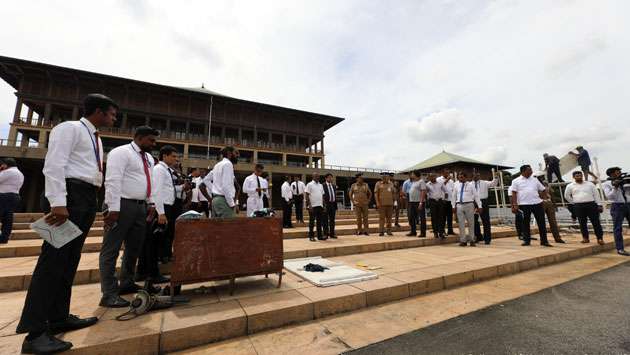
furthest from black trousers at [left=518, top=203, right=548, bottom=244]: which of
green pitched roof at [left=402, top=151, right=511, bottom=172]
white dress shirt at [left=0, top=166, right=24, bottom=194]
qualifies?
green pitched roof at [left=402, top=151, right=511, bottom=172]

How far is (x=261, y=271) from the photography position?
294 cm

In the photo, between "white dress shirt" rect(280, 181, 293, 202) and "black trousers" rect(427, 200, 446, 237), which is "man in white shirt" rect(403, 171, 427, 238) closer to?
"black trousers" rect(427, 200, 446, 237)

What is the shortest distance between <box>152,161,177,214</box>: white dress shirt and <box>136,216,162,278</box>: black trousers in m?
0.37

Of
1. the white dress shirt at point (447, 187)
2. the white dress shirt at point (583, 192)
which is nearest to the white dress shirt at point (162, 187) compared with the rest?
the white dress shirt at point (447, 187)

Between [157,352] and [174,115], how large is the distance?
34.3 m

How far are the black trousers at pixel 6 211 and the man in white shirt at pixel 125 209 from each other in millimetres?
4335

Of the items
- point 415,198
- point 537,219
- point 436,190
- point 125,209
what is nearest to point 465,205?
point 436,190

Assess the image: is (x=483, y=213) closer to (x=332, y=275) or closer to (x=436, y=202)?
(x=436, y=202)

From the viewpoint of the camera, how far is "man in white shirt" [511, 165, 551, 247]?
5902 mm

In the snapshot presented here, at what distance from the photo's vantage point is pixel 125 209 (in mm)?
2586

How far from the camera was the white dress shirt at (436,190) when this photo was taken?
683 cm

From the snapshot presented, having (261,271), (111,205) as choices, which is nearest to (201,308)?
(261,271)

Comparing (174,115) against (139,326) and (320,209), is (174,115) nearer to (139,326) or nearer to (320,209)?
(320,209)

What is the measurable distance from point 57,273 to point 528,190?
818cm
